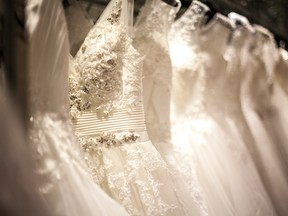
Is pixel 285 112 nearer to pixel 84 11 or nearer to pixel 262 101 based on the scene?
pixel 262 101

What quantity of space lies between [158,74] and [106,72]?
0.71 ft

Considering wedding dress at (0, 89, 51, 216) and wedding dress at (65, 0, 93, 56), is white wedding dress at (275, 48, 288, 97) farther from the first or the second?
wedding dress at (0, 89, 51, 216)

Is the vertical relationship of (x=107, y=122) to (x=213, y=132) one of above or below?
above

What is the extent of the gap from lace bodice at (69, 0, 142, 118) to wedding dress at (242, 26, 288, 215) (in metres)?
0.36

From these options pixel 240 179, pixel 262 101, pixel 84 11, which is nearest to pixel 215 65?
pixel 262 101

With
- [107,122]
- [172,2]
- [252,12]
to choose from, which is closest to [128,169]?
[107,122]

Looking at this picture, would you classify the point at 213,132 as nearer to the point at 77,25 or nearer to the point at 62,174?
the point at 77,25

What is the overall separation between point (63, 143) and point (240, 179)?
52 centimetres

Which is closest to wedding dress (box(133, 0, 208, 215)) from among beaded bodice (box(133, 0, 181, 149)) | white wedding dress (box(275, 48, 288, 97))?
beaded bodice (box(133, 0, 181, 149))

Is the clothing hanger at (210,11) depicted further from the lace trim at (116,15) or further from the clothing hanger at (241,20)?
the lace trim at (116,15)

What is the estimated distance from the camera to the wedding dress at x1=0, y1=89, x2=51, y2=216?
364 mm

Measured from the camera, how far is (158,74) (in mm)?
883

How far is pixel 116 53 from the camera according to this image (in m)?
0.70

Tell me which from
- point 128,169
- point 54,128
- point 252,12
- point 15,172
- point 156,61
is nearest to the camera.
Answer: point 15,172
